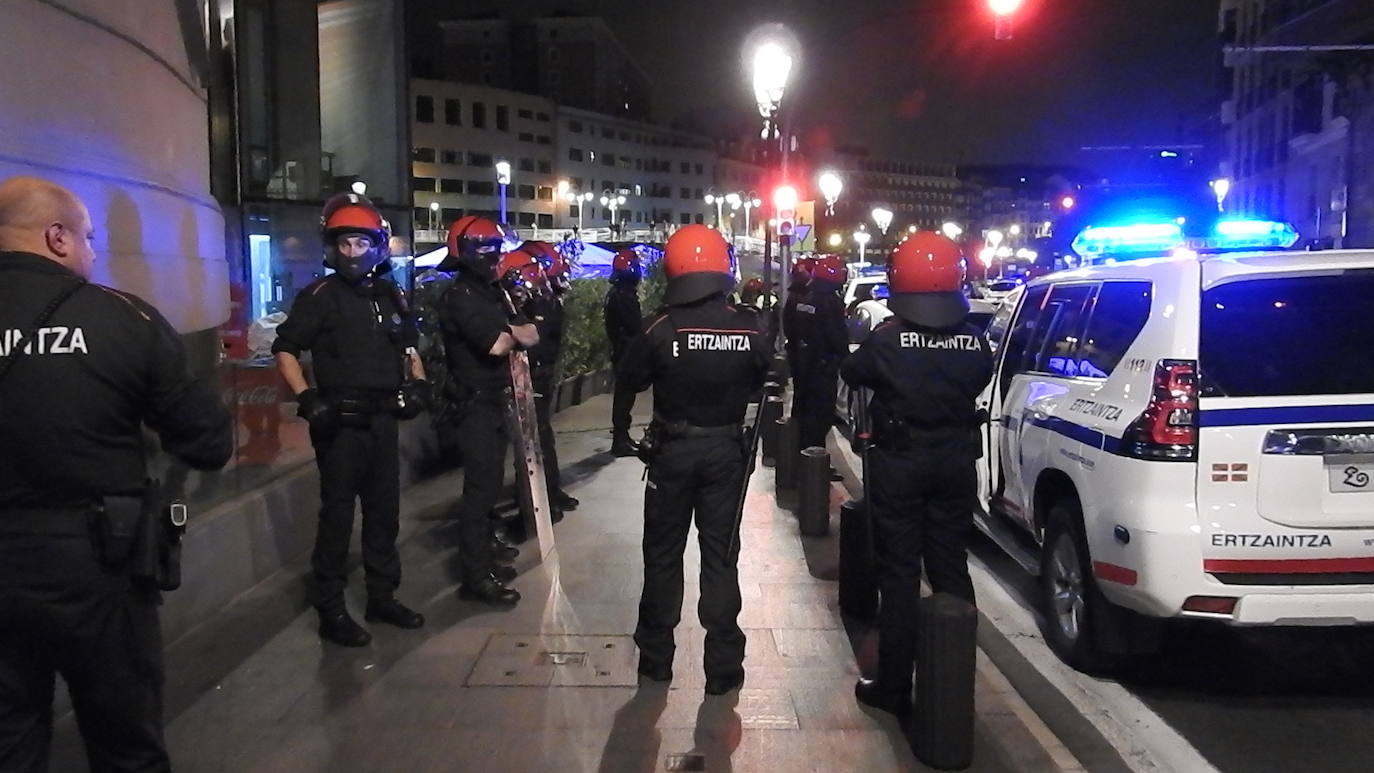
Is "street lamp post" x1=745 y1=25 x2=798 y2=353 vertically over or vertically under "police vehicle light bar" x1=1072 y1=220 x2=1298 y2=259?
over

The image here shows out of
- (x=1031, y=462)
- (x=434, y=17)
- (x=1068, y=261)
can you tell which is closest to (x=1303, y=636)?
(x=1031, y=462)

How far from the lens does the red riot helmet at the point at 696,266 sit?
4844 millimetres

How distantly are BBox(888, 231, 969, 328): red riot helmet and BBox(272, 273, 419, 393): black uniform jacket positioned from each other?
7.81ft

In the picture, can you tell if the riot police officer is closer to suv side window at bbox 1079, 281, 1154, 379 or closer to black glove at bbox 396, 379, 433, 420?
black glove at bbox 396, 379, 433, 420

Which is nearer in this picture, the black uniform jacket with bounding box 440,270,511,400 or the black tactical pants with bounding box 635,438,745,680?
the black tactical pants with bounding box 635,438,745,680

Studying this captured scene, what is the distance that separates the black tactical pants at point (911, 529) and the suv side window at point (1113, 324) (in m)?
1.08

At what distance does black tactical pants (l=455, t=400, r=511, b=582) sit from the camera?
6090 mm

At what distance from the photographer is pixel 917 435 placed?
4.64 meters

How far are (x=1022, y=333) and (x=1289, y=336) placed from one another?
6.54 ft

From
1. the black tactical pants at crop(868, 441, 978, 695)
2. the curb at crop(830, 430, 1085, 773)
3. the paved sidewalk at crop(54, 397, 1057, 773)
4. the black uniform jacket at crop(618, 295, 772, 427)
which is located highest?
the black uniform jacket at crop(618, 295, 772, 427)

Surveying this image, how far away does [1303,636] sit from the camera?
5930 millimetres

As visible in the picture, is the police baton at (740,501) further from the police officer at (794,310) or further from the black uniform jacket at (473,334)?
the police officer at (794,310)

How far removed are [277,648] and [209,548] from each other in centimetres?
70

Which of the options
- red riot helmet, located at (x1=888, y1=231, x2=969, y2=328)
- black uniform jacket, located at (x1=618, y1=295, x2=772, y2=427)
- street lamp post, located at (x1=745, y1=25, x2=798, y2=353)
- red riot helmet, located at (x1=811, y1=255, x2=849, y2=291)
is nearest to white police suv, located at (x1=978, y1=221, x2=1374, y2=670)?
red riot helmet, located at (x1=888, y1=231, x2=969, y2=328)
